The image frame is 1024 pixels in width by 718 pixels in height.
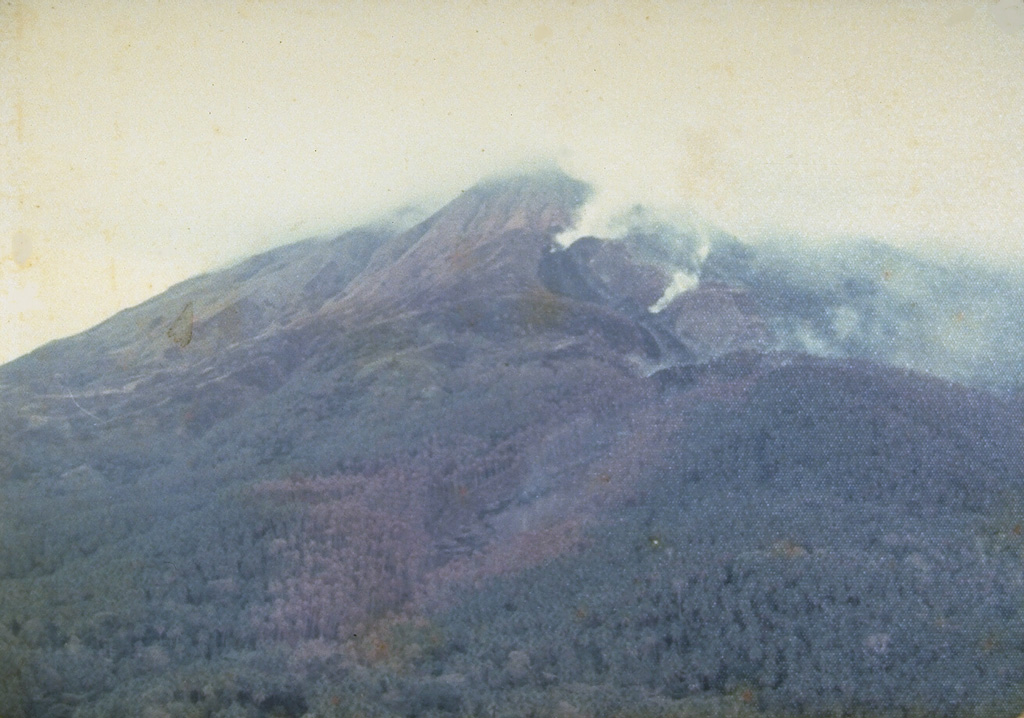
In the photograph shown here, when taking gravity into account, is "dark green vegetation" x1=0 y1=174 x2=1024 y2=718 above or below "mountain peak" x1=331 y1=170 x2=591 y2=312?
below

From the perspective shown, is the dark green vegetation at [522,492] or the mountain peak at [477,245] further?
the mountain peak at [477,245]

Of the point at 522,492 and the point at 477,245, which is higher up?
the point at 477,245

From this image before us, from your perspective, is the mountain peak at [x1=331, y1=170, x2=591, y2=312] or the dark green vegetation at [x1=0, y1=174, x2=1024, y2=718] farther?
the mountain peak at [x1=331, y1=170, x2=591, y2=312]

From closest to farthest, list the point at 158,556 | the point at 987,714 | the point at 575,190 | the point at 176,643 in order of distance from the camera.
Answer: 1. the point at 987,714
2. the point at 176,643
3. the point at 158,556
4. the point at 575,190

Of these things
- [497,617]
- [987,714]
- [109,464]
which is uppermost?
[109,464]

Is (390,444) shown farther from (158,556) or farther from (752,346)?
(752,346)

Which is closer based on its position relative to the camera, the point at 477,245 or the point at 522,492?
the point at 522,492

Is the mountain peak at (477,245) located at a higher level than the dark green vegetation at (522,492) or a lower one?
higher

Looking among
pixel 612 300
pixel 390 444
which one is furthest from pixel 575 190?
pixel 390 444
